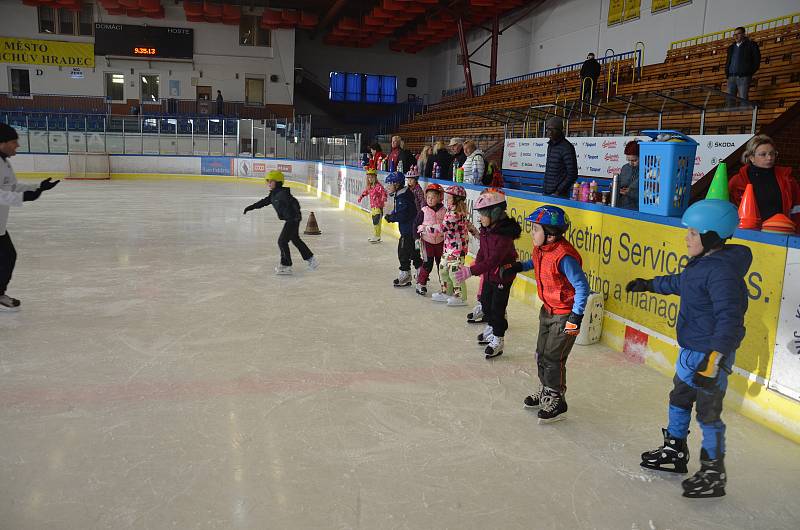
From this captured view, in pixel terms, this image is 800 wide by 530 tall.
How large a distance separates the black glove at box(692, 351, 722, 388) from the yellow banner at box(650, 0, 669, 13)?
18.3 metres

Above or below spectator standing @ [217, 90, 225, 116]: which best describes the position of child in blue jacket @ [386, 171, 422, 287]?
below

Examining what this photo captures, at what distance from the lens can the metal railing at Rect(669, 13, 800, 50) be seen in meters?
13.6

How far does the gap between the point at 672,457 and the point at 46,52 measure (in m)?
34.8

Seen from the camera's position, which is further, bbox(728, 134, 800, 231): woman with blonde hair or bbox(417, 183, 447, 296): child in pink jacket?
bbox(417, 183, 447, 296): child in pink jacket

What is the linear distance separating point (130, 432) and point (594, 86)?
15.3 meters

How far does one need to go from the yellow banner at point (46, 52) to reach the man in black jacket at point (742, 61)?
29.8 m

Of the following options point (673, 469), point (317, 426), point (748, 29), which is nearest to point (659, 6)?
point (748, 29)

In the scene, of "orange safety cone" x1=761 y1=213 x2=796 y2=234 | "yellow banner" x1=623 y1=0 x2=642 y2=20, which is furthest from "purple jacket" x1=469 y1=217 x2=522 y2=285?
"yellow banner" x1=623 y1=0 x2=642 y2=20

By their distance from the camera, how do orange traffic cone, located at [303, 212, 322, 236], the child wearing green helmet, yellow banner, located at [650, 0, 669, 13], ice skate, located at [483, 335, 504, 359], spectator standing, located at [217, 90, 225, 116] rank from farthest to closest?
spectator standing, located at [217, 90, 225, 116]
yellow banner, located at [650, 0, 669, 13]
orange traffic cone, located at [303, 212, 322, 236]
the child wearing green helmet
ice skate, located at [483, 335, 504, 359]

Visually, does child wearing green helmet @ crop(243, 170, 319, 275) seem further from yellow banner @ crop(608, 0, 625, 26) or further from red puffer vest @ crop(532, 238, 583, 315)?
yellow banner @ crop(608, 0, 625, 26)

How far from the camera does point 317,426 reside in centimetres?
335

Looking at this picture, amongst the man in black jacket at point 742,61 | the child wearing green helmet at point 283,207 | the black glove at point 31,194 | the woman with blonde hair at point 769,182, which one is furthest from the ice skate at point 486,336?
the man in black jacket at point 742,61

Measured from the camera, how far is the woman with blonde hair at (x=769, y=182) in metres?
4.45

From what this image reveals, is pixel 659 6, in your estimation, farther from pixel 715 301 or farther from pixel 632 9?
pixel 715 301
